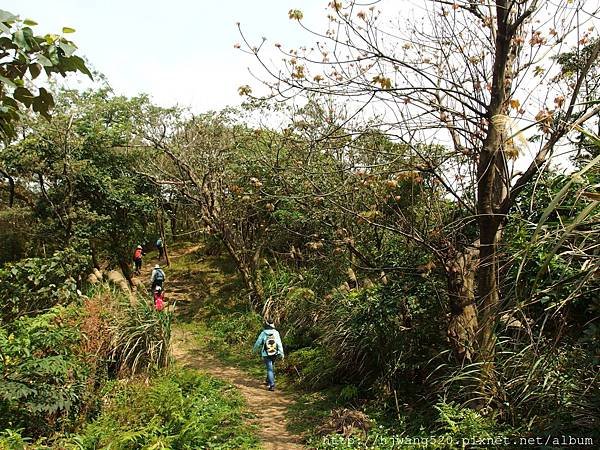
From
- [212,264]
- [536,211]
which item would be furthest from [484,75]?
[212,264]

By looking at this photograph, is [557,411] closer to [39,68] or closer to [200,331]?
[39,68]

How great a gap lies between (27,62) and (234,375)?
7.83m

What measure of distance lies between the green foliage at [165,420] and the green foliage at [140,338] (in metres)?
0.56

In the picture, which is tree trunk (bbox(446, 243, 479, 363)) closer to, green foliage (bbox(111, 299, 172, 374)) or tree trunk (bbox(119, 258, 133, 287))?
green foliage (bbox(111, 299, 172, 374))

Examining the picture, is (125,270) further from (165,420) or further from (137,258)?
(165,420)

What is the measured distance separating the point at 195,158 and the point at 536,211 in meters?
9.10

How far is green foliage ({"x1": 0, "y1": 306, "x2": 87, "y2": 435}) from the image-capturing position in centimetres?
507

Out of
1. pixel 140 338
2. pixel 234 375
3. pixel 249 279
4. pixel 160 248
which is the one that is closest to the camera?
pixel 140 338

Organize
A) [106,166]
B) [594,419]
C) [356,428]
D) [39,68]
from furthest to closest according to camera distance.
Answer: [106,166] < [356,428] < [594,419] < [39,68]

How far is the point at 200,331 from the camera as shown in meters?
12.1

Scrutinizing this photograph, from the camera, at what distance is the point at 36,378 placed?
17.4 ft

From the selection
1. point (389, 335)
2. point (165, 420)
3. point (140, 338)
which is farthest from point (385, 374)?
point (140, 338)

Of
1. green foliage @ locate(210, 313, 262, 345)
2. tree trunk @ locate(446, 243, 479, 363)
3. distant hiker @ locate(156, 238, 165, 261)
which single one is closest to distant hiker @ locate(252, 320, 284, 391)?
green foliage @ locate(210, 313, 262, 345)

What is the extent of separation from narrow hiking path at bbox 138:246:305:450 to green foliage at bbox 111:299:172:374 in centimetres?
110
